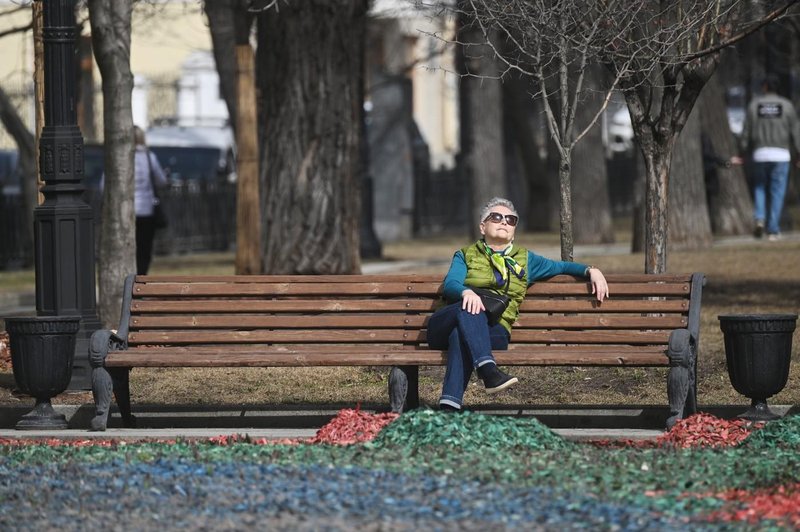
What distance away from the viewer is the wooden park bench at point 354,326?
8477mm

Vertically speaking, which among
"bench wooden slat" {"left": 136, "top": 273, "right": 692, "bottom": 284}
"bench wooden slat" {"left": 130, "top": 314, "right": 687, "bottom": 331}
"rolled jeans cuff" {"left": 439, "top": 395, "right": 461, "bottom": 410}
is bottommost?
"rolled jeans cuff" {"left": 439, "top": 395, "right": 461, "bottom": 410}

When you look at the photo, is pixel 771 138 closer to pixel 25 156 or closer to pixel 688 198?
pixel 688 198

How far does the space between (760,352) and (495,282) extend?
1.37 metres

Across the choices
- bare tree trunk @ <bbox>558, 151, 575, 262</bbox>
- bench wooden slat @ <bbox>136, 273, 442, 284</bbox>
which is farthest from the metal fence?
bench wooden slat @ <bbox>136, 273, 442, 284</bbox>

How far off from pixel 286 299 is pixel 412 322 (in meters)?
0.71

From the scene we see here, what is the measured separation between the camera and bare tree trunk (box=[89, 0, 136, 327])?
38.4ft

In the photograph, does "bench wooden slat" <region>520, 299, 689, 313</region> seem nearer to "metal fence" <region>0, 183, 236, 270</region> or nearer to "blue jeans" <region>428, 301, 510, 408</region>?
"blue jeans" <region>428, 301, 510, 408</region>

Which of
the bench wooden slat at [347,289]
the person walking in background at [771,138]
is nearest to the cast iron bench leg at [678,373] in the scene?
the bench wooden slat at [347,289]

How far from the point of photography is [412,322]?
8953mm

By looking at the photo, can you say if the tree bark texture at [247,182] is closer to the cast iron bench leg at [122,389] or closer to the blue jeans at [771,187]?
the cast iron bench leg at [122,389]

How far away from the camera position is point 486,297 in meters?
8.64

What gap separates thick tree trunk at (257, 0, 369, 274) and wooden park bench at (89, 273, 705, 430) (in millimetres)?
6744

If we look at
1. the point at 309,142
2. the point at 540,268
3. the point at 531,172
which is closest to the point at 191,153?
the point at 531,172

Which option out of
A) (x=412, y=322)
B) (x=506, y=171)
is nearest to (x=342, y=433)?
(x=412, y=322)
